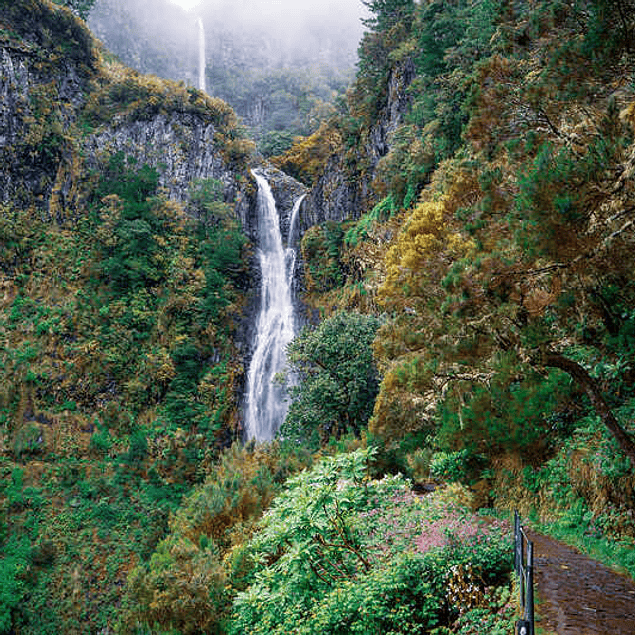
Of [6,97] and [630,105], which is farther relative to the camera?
[6,97]

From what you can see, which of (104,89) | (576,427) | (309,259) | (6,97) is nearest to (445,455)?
(576,427)

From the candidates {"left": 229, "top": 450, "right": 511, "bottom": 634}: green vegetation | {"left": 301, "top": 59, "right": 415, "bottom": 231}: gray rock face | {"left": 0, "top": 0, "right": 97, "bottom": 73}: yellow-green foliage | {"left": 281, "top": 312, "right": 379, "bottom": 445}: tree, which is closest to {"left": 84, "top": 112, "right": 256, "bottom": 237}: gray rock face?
{"left": 301, "top": 59, "right": 415, "bottom": 231}: gray rock face

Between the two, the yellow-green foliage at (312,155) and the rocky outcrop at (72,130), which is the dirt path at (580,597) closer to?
the rocky outcrop at (72,130)

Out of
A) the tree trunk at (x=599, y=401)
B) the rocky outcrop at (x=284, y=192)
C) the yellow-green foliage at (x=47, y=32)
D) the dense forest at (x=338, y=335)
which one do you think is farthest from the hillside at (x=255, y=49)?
the tree trunk at (x=599, y=401)

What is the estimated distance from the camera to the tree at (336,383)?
14398mm

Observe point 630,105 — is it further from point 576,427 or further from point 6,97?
point 6,97

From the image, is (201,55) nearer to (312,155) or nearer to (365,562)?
(312,155)

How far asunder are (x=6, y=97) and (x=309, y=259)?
58.4ft

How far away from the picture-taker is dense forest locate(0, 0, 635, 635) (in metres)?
4.47

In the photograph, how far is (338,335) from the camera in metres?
15.2

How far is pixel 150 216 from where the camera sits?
83.0 ft

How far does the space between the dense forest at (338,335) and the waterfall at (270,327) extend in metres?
1.01

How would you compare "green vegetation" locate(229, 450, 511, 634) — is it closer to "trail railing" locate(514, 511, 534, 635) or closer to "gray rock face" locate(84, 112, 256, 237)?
"trail railing" locate(514, 511, 534, 635)

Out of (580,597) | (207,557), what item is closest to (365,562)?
(580,597)
